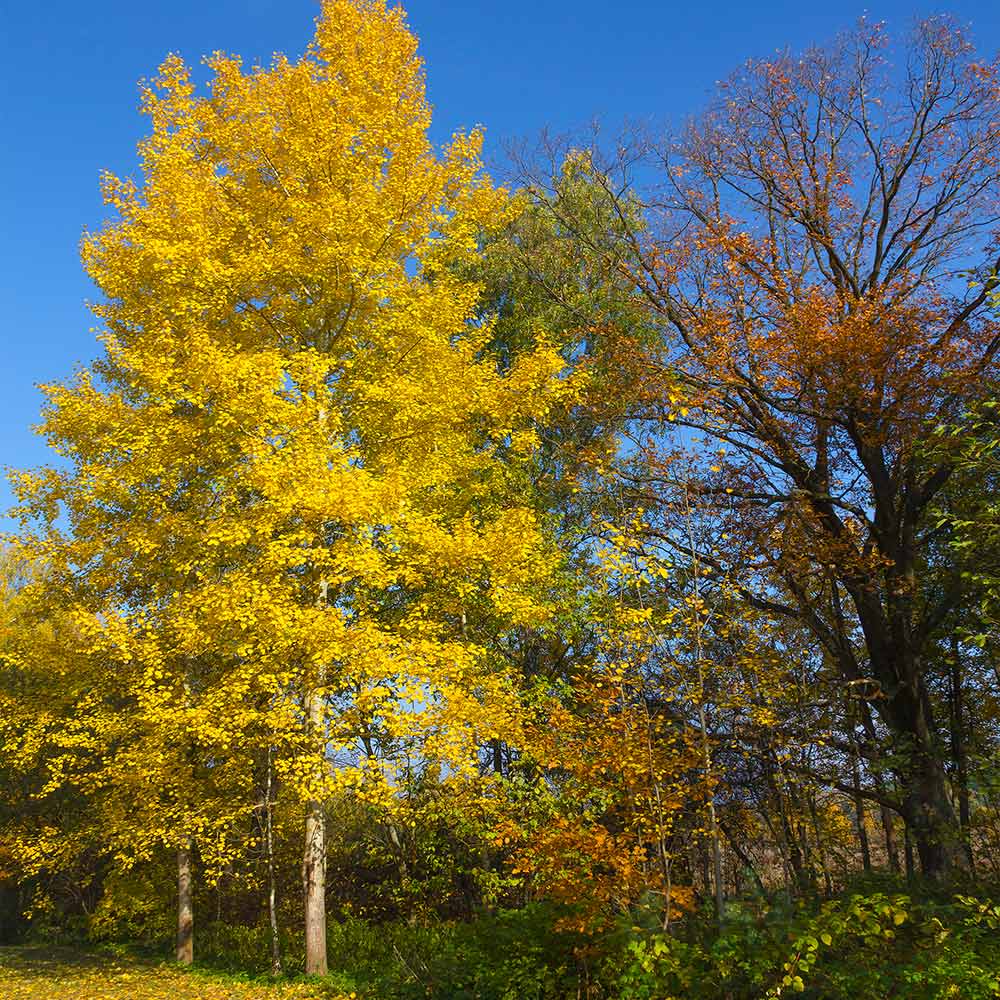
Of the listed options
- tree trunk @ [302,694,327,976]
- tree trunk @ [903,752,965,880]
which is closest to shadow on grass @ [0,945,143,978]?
tree trunk @ [302,694,327,976]

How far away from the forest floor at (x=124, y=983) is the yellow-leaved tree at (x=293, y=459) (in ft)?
3.00

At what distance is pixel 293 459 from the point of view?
7.78 m

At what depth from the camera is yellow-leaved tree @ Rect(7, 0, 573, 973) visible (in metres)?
7.59

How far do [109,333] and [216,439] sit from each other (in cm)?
248

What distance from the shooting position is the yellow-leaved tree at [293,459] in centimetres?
759

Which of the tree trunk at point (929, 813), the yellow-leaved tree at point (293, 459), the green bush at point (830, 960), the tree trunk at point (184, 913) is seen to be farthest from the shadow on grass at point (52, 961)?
the tree trunk at point (929, 813)

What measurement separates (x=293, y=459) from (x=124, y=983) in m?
7.18

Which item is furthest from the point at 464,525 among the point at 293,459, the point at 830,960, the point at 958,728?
the point at 958,728

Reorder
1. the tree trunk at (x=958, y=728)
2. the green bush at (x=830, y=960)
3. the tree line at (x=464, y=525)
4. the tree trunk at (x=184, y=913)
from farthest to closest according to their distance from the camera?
the tree trunk at (x=184, y=913)
the tree trunk at (x=958, y=728)
the tree line at (x=464, y=525)
the green bush at (x=830, y=960)

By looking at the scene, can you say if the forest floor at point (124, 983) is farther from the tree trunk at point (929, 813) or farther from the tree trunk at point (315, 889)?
the tree trunk at point (929, 813)

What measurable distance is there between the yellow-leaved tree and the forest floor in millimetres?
915

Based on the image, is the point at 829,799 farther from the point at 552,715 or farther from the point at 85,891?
the point at 85,891

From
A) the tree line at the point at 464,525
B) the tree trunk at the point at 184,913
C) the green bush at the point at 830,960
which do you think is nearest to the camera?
the green bush at the point at 830,960

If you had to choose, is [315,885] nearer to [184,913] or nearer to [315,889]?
[315,889]
